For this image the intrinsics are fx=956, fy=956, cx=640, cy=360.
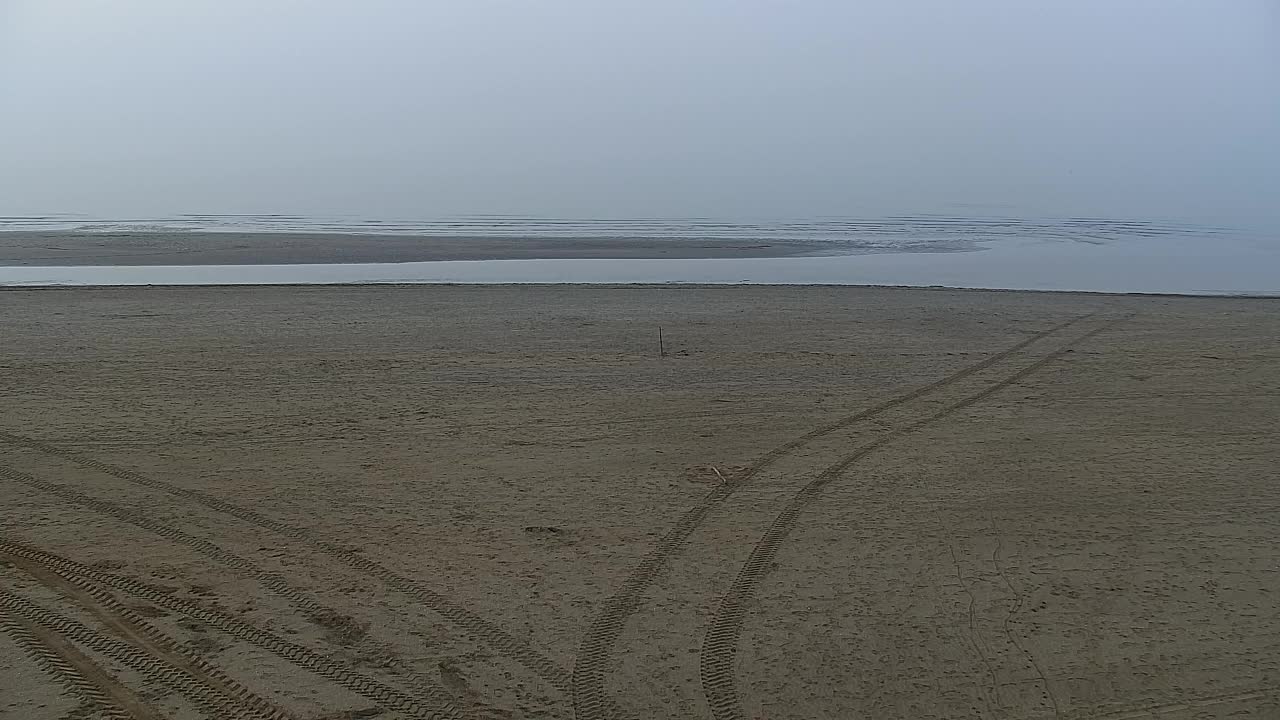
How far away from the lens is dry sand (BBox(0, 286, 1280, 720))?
4.96 metres

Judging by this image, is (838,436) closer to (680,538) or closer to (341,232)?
(680,538)

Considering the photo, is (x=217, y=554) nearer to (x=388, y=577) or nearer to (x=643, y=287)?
(x=388, y=577)

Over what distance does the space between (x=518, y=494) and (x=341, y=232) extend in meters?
24.7

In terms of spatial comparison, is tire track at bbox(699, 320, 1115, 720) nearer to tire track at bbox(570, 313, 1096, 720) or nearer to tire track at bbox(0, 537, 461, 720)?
tire track at bbox(570, 313, 1096, 720)

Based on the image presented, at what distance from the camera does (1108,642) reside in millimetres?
5426

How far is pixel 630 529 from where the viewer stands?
22.6ft

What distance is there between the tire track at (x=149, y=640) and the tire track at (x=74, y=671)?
0.26 m

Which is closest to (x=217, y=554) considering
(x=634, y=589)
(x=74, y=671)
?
(x=74, y=671)

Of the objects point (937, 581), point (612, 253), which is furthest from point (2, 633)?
point (612, 253)

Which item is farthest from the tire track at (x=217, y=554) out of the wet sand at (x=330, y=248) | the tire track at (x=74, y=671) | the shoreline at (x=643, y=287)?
the wet sand at (x=330, y=248)

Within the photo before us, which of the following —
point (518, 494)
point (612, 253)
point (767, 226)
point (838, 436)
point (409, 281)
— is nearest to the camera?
point (518, 494)

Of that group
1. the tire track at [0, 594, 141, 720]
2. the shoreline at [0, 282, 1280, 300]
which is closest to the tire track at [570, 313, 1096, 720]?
the tire track at [0, 594, 141, 720]

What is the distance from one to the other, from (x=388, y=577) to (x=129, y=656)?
4.91ft

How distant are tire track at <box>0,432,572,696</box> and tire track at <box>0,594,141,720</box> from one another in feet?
5.23
